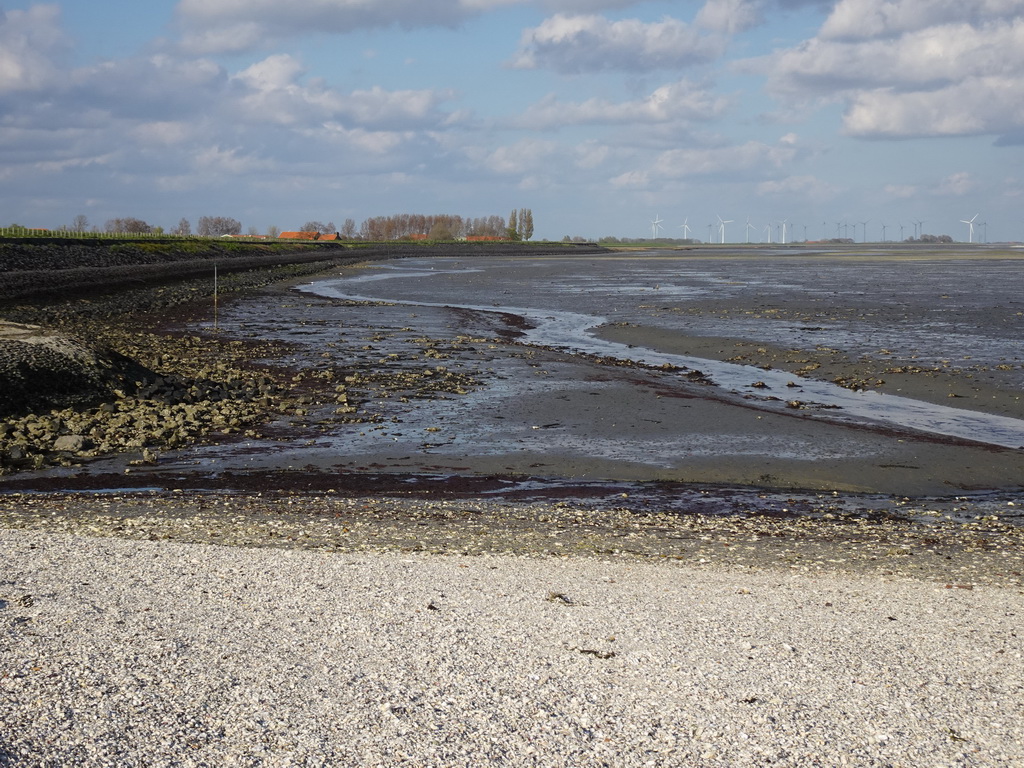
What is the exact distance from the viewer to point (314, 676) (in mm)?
6379

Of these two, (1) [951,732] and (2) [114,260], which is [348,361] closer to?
(1) [951,732]

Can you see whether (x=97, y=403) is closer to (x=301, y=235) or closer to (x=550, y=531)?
(x=550, y=531)

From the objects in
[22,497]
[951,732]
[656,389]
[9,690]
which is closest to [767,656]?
[951,732]

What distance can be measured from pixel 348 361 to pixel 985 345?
18091 millimetres

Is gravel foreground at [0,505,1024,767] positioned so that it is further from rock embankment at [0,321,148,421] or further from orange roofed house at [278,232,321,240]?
orange roofed house at [278,232,321,240]

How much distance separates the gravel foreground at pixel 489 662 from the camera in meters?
5.52

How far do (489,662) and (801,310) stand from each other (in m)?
36.7

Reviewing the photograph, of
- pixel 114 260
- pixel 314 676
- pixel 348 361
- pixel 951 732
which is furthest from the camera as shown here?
pixel 114 260

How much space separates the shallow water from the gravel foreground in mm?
9608

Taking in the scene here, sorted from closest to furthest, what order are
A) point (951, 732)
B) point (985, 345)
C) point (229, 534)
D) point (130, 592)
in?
point (951, 732) → point (130, 592) → point (229, 534) → point (985, 345)

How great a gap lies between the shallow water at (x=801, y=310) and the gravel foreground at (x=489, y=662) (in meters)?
9.61

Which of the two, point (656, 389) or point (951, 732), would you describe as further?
point (656, 389)

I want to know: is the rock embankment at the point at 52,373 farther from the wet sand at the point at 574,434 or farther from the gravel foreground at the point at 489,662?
the gravel foreground at the point at 489,662

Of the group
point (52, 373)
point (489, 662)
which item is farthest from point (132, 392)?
point (489, 662)
